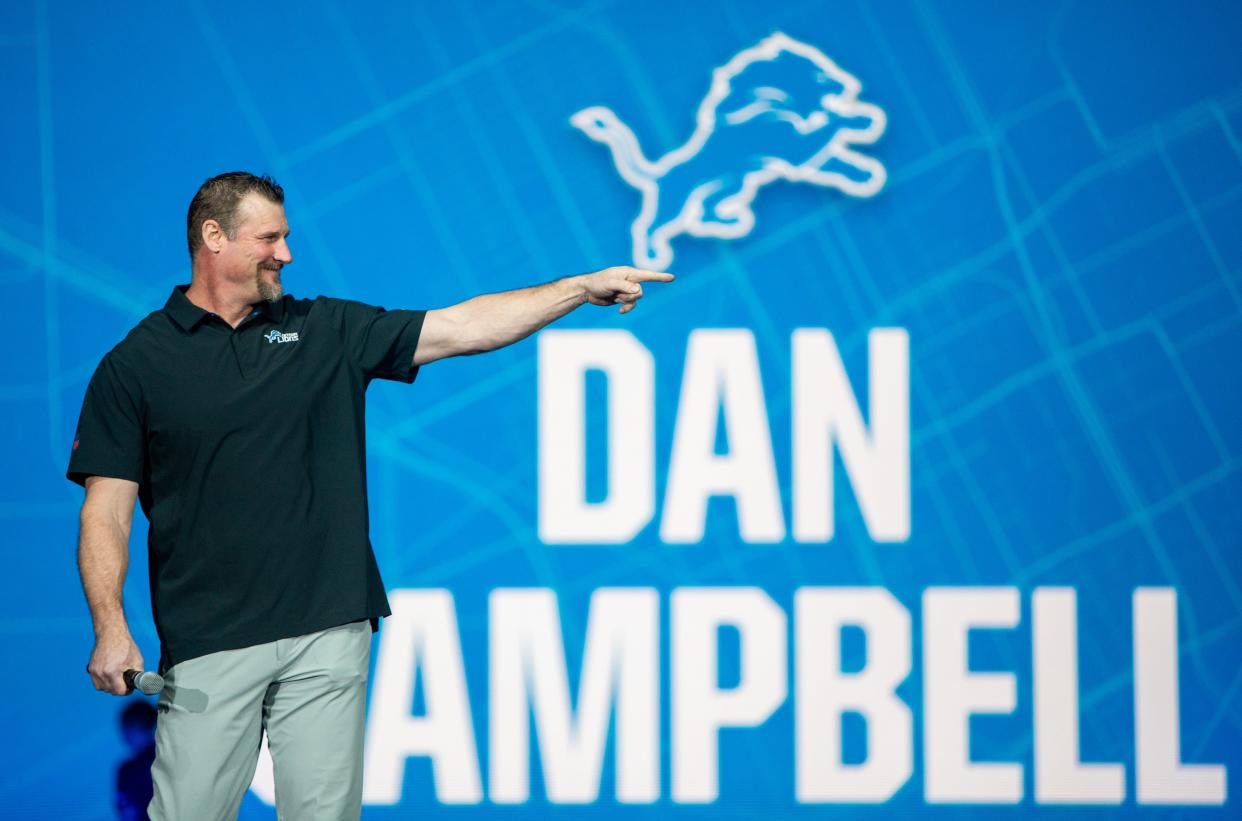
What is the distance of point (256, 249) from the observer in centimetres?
220

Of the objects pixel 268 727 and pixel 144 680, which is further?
pixel 268 727

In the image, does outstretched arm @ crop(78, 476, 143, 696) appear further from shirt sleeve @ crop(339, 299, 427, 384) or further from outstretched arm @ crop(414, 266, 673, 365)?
outstretched arm @ crop(414, 266, 673, 365)

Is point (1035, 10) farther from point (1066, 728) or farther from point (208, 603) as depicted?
point (208, 603)

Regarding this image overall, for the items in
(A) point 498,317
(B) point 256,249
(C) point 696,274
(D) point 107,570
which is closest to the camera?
(D) point 107,570

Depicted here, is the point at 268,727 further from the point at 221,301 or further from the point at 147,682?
the point at 221,301

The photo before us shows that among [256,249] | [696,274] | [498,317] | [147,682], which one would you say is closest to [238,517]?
[147,682]

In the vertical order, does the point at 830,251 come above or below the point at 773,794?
above

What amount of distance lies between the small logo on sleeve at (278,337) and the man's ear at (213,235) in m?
0.15

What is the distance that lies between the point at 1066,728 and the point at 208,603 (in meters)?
1.97

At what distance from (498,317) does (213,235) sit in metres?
0.47

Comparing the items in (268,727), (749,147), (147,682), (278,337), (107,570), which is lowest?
(268,727)

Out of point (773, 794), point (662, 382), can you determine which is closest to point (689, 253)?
point (662, 382)

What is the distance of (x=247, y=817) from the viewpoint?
10.5 ft

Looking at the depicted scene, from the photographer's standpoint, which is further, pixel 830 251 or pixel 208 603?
pixel 830 251
